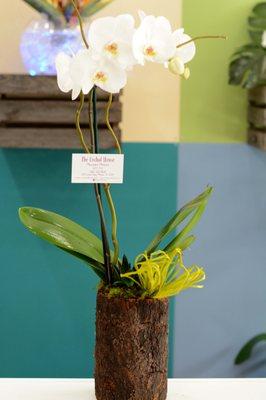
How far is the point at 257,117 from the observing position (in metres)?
2.17

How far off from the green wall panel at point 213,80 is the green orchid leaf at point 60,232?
1.18 meters

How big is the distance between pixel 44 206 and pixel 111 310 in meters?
1.24

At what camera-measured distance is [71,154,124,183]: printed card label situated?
3.76 ft

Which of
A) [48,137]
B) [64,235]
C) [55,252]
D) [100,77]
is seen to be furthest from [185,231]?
[55,252]

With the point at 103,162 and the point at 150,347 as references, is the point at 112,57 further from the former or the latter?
the point at 150,347

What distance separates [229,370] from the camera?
245 centimetres

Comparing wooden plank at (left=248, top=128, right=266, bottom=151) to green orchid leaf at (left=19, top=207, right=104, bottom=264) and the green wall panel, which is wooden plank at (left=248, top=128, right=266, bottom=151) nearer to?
the green wall panel

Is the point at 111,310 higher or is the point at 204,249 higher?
the point at 111,310

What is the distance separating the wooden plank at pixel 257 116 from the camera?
2127 mm

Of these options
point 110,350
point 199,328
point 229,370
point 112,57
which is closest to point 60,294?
point 199,328

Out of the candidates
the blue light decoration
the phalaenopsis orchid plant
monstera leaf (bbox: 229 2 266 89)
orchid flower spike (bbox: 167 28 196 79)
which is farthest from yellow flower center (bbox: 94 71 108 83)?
monstera leaf (bbox: 229 2 266 89)

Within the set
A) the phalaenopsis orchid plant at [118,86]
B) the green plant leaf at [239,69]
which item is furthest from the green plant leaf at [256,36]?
the phalaenopsis orchid plant at [118,86]

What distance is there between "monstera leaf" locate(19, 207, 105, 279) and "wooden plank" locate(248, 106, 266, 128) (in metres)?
1.08

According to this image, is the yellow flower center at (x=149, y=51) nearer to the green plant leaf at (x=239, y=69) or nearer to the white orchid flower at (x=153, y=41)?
the white orchid flower at (x=153, y=41)
